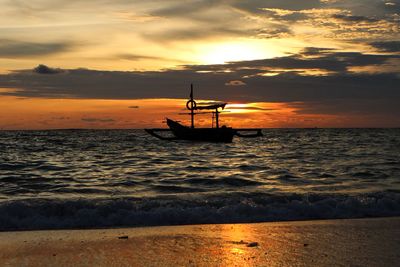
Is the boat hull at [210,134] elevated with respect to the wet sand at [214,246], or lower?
lower

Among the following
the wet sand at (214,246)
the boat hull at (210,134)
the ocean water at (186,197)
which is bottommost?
the boat hull at (210,134)

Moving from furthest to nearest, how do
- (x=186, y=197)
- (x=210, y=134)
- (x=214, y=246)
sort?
(x=210, y=134), (x=186, y=197), (x=214, y=246)

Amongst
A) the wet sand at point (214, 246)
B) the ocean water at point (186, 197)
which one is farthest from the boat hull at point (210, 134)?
the wet sand at point (214, 246)

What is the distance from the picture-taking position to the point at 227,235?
33.4ft

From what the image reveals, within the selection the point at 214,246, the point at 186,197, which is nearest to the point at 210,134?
the point at 186,197

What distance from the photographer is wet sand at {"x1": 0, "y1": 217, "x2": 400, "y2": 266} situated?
25.9ft

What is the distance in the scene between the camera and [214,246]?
8.97m

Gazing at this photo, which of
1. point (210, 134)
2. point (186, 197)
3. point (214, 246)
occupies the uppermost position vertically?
point (214, 246)

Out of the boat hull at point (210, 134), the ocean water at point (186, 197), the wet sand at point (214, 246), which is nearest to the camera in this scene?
the wet sand at point (214, 246)

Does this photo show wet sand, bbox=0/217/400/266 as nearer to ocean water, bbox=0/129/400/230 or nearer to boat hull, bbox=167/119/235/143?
ocean water, bbox=0/129/400/230

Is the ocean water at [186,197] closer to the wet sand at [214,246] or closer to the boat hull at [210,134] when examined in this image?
the wet sand at [214,246]

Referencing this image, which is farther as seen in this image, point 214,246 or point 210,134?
point 210,134

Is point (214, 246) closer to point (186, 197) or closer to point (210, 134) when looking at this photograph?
point (186, 197)

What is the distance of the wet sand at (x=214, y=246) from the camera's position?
7.88 meters
